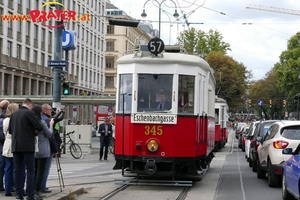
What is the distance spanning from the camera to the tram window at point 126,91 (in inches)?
530

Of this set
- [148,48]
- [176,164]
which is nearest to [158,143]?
[176,164]

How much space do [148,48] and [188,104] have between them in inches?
63.3

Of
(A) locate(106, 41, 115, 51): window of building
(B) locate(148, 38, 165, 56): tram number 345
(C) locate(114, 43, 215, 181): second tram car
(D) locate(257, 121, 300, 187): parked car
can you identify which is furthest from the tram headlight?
(A) locate(106, 41, 115, 51): window of building

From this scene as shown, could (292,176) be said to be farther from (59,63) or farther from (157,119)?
(59,63)

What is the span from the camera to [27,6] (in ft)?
203

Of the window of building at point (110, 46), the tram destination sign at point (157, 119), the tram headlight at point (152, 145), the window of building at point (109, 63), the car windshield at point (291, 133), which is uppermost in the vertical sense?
the window of building at point (110, 46)

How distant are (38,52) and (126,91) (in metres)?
53.8

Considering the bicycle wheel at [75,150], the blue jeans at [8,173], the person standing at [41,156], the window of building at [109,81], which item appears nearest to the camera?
the person standing at [41,156]

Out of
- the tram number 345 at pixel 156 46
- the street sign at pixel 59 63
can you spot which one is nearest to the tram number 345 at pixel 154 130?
the tram number 345 at pixel 156 46

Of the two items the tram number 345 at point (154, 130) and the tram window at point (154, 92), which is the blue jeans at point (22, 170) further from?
the tram window at point (154, 92)

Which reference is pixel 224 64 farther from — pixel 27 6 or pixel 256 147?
pixel 256 147

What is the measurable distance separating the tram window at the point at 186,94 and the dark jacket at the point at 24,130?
4.47 m

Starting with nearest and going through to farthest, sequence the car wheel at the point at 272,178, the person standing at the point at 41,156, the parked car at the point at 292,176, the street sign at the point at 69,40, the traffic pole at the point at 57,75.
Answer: the parked car at the point at 292,176, the person standing at the point at 41,156, the car wheel at the point at 272,178, the traffic pole at the point at 57,75, the street sign at the point at 69,40

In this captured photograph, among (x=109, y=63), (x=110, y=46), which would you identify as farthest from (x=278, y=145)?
(x=110, y=46)
